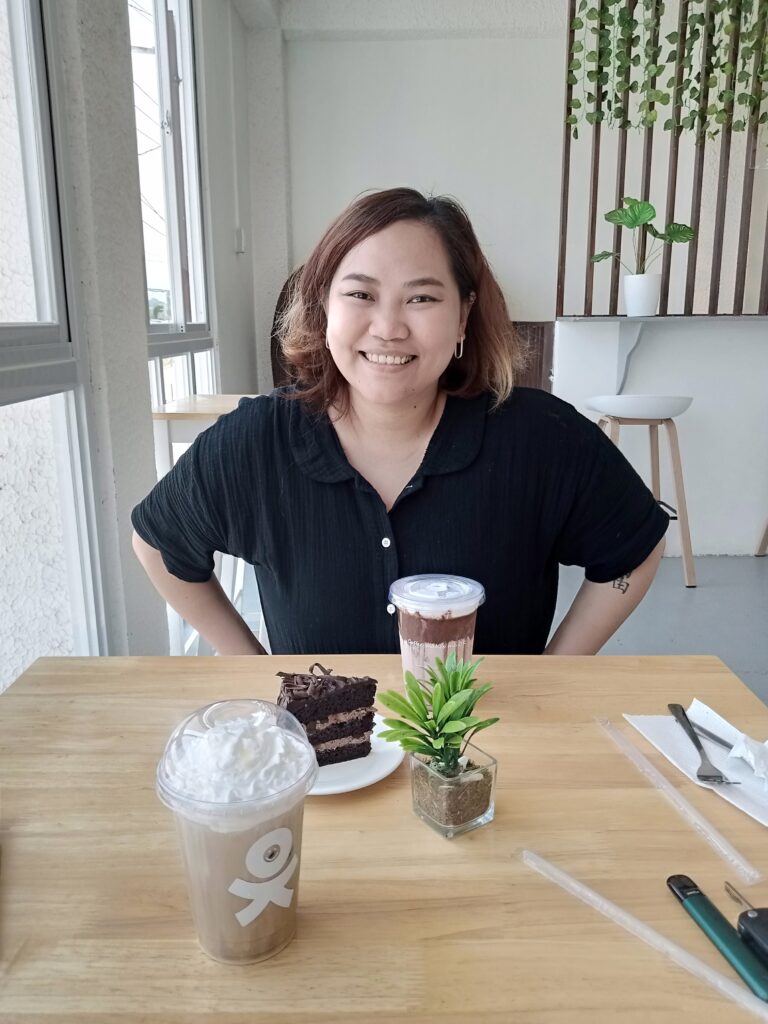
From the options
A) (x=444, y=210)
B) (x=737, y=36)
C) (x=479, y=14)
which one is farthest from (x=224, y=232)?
(x=444, y=210)

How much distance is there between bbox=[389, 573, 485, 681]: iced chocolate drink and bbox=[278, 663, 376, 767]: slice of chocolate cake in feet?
0.33

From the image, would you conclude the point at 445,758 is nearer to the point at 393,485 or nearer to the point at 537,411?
the point at 393,485

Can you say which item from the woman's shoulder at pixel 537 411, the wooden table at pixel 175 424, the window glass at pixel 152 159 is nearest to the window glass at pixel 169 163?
the window glass at pixel 152 159

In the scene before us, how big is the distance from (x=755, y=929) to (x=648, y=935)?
0.08m

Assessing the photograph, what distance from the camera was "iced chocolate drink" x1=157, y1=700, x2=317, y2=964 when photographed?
0.52 metres

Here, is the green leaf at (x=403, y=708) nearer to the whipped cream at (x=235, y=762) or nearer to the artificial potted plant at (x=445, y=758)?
the artificial potted plant at (x=445, y=758)

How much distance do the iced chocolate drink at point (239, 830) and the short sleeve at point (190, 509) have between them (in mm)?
719

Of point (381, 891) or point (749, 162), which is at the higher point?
point (749, 162)

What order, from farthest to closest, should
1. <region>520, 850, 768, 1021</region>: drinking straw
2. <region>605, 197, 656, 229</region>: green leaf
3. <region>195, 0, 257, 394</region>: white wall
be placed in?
<region>195, 0, 257, 394</region>: white wall → <region>605, 197, 656, 229</region>: green leaf → <region>520, 850, 768, 1021</region>: drinking straw

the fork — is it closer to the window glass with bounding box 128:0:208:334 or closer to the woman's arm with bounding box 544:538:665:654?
the woman's arm with bounding box 544:538:665:654

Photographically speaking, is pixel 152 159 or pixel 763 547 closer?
pixel 152 159

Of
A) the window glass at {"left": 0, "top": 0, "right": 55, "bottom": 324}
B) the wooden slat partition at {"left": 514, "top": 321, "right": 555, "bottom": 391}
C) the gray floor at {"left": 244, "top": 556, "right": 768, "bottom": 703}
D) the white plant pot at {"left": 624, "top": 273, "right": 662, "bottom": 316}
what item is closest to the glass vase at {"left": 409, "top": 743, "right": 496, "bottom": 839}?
the window glass at {"left": 0, "top": 0, "right": 55, "bottom": 324}

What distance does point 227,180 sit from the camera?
421cm

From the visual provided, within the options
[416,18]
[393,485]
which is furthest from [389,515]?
[416,18]
